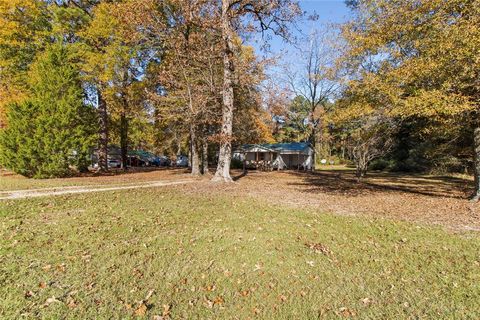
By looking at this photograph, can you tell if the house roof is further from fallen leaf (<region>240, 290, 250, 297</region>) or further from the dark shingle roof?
fallen leaf (<region>240, 290, 250, 297</region>)

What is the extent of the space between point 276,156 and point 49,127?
25622 mm

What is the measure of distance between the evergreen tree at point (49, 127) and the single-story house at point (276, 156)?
1982 centimetres

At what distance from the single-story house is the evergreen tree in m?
19.8

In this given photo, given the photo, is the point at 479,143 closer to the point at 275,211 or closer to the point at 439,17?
the point at 439,17

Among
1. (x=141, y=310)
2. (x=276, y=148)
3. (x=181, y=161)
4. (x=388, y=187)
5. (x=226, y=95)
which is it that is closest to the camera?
(x=141, y=310)

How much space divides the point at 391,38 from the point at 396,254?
330 inches

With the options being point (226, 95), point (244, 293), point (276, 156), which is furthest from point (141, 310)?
point (276, 156)

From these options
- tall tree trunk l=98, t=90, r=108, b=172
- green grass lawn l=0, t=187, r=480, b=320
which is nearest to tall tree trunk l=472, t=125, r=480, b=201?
green grass lawn l=0, t=187, r=480, b=320

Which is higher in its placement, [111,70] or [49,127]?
[111,70]

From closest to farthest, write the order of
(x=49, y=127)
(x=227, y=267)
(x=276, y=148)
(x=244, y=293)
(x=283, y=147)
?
(x=244, y=293) < (x=227, y=267) < (x=49, y=127) < (x=276, y=148) < (x=283, y=147)

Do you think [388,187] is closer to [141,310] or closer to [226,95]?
[226,95]

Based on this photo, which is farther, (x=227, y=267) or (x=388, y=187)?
(x=388, y=187)

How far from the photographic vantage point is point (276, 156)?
3581 centimetres

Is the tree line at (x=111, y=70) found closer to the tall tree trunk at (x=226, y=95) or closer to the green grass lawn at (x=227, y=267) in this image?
the tall tree trunk at (x=226, y=95)
